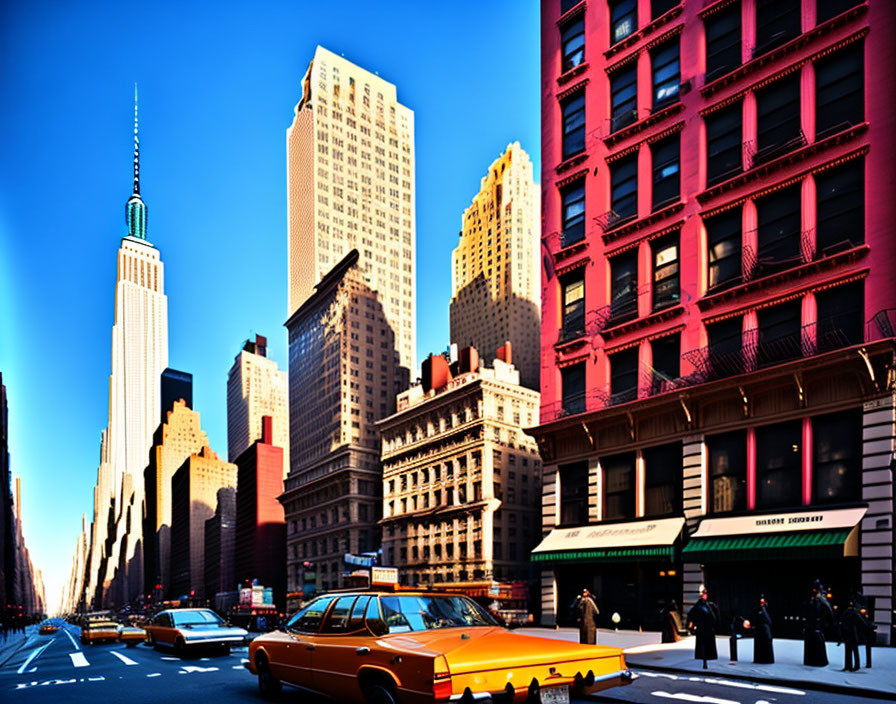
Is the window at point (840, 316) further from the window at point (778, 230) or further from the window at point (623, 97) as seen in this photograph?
the window at point (623, 97)

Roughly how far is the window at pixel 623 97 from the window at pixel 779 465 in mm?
15613

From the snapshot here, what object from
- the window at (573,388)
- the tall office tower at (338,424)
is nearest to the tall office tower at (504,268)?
the tall office tower at (338,424)

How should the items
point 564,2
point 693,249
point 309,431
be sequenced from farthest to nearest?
point 309,431 < point 564,2 < point 693,249

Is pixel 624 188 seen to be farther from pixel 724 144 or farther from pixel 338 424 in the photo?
pixel 338 424

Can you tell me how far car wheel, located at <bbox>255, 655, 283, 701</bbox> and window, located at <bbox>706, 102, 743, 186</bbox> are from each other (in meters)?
24.7

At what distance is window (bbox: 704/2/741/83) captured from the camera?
29.8 m

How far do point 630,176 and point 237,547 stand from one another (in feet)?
600

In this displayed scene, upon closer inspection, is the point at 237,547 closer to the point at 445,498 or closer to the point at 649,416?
the point at 445,498

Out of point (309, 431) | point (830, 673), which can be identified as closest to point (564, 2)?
point (830, 673)

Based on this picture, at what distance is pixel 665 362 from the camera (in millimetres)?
30875

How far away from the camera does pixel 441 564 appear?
3489 inches

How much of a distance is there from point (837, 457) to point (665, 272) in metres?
10.6

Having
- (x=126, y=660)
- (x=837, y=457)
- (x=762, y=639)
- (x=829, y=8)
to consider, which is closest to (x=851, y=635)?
(x=762, y=639)

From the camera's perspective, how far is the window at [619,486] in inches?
1222
